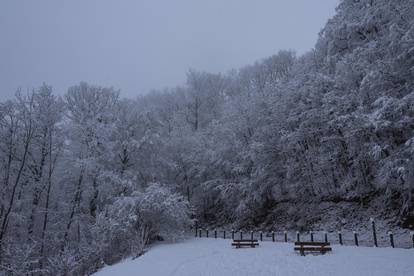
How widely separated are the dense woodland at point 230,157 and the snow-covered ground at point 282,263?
3.65 meters

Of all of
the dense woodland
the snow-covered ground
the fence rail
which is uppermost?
the dense woodland

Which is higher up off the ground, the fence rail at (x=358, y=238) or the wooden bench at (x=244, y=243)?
the fence rail at (x=358, y=238)

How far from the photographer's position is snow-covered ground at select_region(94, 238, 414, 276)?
9758 millimetres

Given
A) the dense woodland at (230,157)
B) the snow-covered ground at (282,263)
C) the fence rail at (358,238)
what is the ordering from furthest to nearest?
1. the dense woodland at (230,157)
2. the fence rail at (358,238)
3. the snow-covered ground at (282,263)

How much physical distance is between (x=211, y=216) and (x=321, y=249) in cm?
1943

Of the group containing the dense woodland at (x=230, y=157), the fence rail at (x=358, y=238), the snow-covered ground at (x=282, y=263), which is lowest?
the snow-covered ground at (x=282, y=263)

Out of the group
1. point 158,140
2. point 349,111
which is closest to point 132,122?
point 158,140

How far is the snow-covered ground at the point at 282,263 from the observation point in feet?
32.0

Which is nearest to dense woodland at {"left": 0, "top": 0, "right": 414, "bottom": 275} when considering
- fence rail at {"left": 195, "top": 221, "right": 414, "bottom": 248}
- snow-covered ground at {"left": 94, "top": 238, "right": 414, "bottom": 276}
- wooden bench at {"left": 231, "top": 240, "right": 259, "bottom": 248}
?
fence rail at {"left": 195, "top": 221, "right": 414, "bottom": 248}

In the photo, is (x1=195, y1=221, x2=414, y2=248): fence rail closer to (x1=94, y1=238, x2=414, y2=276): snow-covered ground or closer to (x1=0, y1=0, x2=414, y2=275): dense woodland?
(x1=94, y1=238, x2=414, y2=276): snow-covered ground

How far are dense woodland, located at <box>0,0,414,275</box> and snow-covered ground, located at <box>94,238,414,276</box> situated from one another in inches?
144

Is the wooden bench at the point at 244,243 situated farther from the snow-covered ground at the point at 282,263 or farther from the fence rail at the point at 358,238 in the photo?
the fence rail at the point at 358,238

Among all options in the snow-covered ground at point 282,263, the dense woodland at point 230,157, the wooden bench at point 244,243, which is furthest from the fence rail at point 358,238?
the wooden bench at point 244,243

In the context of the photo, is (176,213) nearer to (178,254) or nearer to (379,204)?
(178,254)
